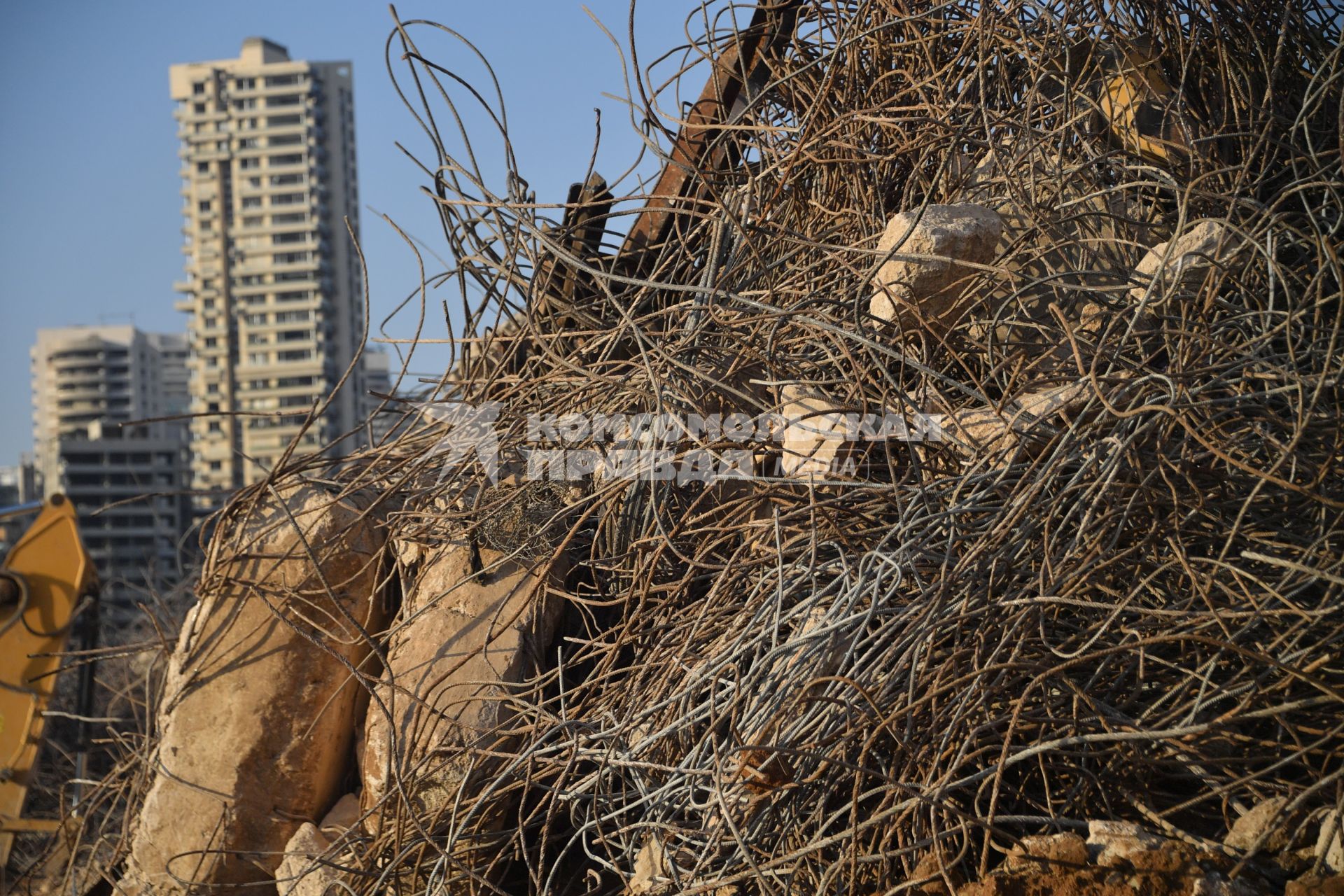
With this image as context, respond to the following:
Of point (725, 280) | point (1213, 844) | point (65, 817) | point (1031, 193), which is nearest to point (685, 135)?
point (725, 280)

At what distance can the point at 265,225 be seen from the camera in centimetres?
4012

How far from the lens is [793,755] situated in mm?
1829

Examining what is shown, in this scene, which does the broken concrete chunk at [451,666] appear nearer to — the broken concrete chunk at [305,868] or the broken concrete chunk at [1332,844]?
the broken concrete chunk at [305,868]

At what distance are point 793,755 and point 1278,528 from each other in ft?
4.07

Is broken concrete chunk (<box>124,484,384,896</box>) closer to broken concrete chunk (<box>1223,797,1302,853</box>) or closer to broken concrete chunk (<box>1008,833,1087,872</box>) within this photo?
broken concrete chunk (<box>1008,833,1087,872</box>)

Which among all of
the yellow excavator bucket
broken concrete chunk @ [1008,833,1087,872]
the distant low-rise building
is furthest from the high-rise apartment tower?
broken concrete chunk @ [1008,833,1087,872]

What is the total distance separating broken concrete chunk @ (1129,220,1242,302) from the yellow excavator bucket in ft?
14.1

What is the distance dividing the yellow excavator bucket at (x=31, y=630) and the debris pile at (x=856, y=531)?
4.88 feet

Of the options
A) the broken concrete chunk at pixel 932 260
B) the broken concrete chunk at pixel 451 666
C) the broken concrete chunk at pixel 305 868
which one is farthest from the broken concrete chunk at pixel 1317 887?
the broken concrete chunk at pixel 305 868

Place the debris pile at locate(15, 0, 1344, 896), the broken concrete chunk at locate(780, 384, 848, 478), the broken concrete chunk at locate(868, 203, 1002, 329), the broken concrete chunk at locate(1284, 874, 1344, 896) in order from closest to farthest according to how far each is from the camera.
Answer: the broken concrete chunk at locate(1284, 874, 1344, 896) < the debris pile at locate(15, 0, 1344, 896) < the broken concrete chunk at locate(780, 384, 848, 478) < the broken concrete chunk at locate(868, 203, 1002, 329)

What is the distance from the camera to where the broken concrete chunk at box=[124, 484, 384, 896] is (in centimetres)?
264

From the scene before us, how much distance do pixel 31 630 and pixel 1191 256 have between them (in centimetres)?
462

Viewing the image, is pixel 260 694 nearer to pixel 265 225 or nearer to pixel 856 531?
pixel 856 531

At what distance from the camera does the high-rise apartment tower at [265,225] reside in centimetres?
3775
